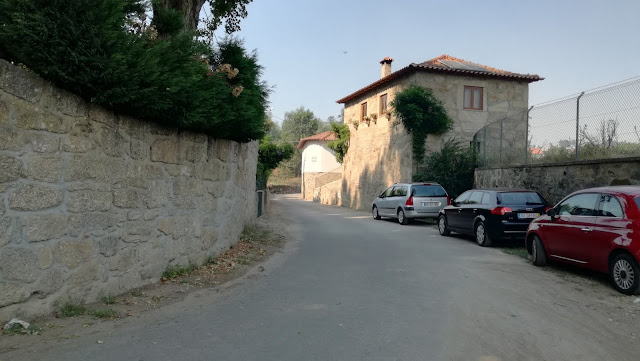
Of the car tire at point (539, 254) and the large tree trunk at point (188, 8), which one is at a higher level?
the large tree trunk at point (188, 8)

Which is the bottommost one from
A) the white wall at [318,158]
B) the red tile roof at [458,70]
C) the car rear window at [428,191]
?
the car rear window at [428,191]

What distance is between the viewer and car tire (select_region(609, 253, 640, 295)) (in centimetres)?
645

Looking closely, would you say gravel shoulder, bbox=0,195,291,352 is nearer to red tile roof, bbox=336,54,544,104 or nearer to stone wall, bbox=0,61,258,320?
stone wall, bbox=0,61,258,320

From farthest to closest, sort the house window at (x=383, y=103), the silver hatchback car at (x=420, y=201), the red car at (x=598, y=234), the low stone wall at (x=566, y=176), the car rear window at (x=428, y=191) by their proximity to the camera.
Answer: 1. the house window at (x=383, y=103)
2. the car rear window at (x=428, y=191)
3. the silver hatchback car at (x=420, y=201)
4. the low stone wall at (x=566, y=176)
5. the red car at (x=598, y=234)

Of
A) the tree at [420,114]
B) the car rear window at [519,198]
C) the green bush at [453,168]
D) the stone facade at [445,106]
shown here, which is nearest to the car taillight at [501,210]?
the car rear window at [519,198]

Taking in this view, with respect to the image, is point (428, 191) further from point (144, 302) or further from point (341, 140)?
point (341, 140)

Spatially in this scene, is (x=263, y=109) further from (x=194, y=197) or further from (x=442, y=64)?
(x=442, y=64)

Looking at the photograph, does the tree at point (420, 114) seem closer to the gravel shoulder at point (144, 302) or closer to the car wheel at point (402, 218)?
the car wheel at point (402, 218)

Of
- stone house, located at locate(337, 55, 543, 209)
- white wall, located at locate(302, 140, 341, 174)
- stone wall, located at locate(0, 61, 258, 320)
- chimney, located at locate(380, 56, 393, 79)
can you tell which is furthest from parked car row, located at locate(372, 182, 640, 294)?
white wall, located at locate(302, 140, 341, 174)

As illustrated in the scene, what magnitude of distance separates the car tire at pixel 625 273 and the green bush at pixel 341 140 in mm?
26654

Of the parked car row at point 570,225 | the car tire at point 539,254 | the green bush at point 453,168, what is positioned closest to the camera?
the parked car row at point 570,225

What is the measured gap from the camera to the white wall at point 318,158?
54594 mm

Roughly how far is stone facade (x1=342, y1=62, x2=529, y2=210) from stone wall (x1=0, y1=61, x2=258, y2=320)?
18.4 meters

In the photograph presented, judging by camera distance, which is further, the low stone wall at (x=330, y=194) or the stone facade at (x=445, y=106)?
the low stone wall at (x=330, y=194)
